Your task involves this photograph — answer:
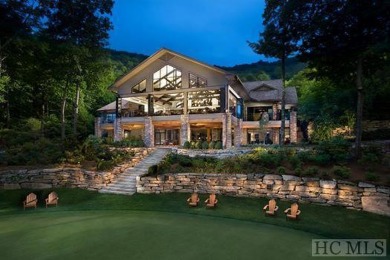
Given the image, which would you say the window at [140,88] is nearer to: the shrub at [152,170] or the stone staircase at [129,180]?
the stone staircase at [129,180]

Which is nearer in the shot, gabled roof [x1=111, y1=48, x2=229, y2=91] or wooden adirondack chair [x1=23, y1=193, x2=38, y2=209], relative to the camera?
wooden adirondack chair [x1=23, y1=193, x2=38, y2=209]

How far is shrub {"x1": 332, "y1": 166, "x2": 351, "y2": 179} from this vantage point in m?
12.4

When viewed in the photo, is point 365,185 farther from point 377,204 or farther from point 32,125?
point 32,125

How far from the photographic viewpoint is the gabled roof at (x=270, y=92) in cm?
3381

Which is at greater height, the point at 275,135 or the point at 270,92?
the point at 270,92

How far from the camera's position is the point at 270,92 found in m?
35.3

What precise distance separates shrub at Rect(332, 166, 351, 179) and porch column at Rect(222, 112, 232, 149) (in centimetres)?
1275

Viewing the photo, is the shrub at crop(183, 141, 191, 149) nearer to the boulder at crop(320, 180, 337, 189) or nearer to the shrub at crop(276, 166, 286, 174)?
the shrub at crop(276, 166, 286, 174)

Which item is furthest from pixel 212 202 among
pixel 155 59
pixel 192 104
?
pixel 155 59

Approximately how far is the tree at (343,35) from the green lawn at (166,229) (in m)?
6.18

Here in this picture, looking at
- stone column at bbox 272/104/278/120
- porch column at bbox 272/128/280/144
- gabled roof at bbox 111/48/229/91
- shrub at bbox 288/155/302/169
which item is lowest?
shrub at bbox 288/155/302/169

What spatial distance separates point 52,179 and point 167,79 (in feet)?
52.0

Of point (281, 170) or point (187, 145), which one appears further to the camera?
point (187, 145)

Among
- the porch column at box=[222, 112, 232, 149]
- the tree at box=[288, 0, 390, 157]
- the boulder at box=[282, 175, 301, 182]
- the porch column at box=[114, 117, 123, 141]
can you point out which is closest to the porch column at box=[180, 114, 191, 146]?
the porch column at box=[222, 112, 232, 149]
